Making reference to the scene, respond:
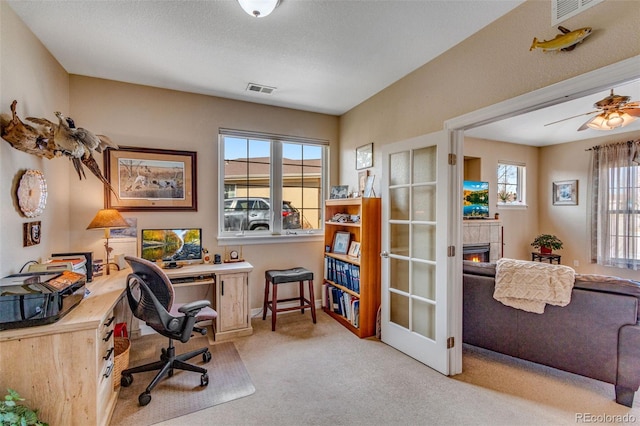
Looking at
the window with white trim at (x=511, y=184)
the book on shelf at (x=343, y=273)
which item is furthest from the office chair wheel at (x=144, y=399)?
the window with white trim at (x=511, y=184)

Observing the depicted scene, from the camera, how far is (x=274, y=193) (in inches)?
150

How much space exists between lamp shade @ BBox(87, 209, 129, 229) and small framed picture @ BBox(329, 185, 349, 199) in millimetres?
2337

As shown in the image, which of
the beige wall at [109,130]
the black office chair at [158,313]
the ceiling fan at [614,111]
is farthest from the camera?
the ceiling fan at [614,111]

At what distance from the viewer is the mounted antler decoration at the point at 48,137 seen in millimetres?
1831

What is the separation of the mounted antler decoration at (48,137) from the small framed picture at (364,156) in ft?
8.81

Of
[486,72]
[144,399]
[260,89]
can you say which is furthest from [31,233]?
[486,72]

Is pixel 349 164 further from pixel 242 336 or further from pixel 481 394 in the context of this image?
pixel 481 394

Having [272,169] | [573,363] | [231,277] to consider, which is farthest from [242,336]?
[573,363]

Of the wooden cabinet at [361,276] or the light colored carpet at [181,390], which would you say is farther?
the wooden cabinet at [361,276]

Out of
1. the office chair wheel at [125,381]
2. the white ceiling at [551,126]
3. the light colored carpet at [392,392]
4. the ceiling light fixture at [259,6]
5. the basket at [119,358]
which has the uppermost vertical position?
the white ceiling at [551,126]

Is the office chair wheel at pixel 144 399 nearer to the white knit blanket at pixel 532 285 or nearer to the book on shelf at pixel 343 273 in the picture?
the book on shelf at pixel 343 273

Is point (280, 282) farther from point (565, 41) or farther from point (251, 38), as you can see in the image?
point (565, 41)

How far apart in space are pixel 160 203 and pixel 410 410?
10.0ft

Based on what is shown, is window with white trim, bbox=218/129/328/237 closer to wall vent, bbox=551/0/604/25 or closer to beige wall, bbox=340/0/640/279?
beige wall, bbox=340/0/640/279
